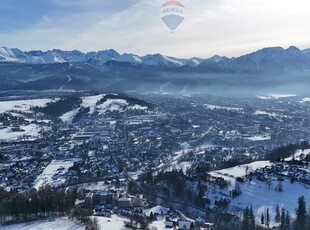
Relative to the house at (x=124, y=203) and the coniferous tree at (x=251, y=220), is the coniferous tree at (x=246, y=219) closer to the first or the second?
the coniferous tree at (x=251, y=220)

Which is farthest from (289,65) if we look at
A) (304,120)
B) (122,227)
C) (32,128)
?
(122,227)

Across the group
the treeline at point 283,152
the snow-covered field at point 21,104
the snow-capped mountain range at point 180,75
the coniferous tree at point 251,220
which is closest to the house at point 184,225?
the coniferous tree at point 251,220

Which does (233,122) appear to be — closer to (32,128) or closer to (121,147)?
(121,147)

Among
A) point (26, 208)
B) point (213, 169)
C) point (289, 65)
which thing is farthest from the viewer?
point (289, 65)

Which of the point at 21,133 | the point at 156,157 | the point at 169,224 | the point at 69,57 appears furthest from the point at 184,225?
the point at 69,57

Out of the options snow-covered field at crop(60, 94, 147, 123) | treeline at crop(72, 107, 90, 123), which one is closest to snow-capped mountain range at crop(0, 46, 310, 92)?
snow-covered field at crop(60, 94, 147, 123)

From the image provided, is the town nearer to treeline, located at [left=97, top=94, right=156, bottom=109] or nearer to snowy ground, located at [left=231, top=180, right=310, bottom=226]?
snowy ground, located at [left=231, top=180, right=310, bottom=226]

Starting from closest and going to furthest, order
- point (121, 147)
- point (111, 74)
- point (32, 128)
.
Result: point (121, 147), point (32, 128), point (111, 74)
